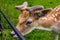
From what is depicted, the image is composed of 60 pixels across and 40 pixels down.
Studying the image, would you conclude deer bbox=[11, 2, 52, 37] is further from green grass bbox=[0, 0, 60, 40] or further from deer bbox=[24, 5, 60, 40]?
green grass bbox=[0, 0, 60, 40]

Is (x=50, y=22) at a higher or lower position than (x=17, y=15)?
higher

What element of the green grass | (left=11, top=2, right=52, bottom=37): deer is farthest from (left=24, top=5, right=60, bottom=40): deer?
the green grass

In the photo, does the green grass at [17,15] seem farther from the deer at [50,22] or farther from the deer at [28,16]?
the deer at [50,22]

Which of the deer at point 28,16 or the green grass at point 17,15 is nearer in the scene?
the deer at point 28,16

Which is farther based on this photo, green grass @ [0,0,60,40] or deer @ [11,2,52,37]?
green grass @ [0,0,60,40]

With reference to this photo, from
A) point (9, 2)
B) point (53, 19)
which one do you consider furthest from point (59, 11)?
point (9, 2)

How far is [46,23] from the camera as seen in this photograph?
4488mm

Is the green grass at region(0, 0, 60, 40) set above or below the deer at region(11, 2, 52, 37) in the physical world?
below

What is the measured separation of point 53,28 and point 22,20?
601mm

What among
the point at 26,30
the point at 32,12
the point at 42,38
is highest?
the point at 32,12

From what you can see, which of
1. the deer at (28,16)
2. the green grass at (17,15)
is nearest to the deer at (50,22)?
the deer at (28,16)

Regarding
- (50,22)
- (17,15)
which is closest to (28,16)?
(50,22)

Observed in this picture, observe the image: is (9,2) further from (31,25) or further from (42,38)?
(31,25)

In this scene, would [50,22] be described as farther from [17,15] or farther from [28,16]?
[17,15]
